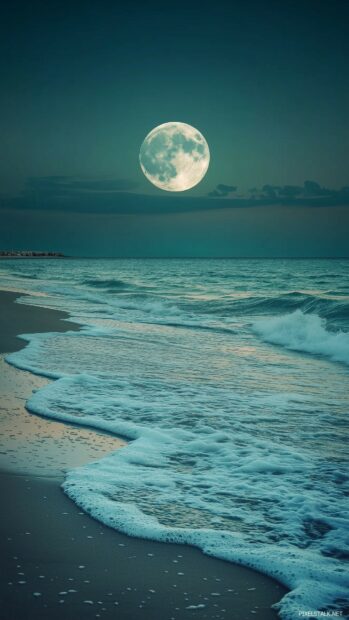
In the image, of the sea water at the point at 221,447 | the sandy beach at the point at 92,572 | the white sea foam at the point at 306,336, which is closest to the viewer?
the sandy beach at the point at 92,572

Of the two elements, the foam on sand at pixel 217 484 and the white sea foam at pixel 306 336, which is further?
the white sea foam at pixel 306 336

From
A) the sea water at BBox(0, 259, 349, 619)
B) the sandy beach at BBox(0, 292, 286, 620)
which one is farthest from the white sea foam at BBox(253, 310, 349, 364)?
the sandy beach at BBox(0, 292, 286, 620)

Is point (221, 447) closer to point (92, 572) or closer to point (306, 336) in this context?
point (92, 572)

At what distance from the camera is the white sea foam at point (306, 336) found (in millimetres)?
12336

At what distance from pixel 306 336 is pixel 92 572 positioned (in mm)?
11718

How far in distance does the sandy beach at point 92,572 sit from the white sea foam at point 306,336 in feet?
28.8

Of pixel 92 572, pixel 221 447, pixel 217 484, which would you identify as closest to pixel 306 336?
pixel 221 447

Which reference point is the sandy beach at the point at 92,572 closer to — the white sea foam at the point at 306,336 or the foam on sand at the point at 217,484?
the foam on sand at the point at 217,484

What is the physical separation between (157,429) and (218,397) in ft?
5.72

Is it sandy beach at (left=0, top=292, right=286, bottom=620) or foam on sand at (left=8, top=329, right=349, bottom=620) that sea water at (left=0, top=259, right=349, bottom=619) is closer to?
foam on sand at (left=8, top=329, right=349, bottom=620)

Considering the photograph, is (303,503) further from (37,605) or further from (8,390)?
(8,390)

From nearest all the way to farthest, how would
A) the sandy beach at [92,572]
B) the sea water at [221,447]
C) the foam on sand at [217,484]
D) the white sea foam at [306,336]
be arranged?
the sandy beach at [92,572] < the foam on sand at [217,484] < the sea water at [221,447] < the white sea foam at [306,336]

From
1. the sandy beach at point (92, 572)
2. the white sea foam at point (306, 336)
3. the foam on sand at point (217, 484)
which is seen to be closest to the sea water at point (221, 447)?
the foam on sand at point (217, 484)

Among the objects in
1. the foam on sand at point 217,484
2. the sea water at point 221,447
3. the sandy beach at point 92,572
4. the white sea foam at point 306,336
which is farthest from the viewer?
the white sea foam at point 306,336
